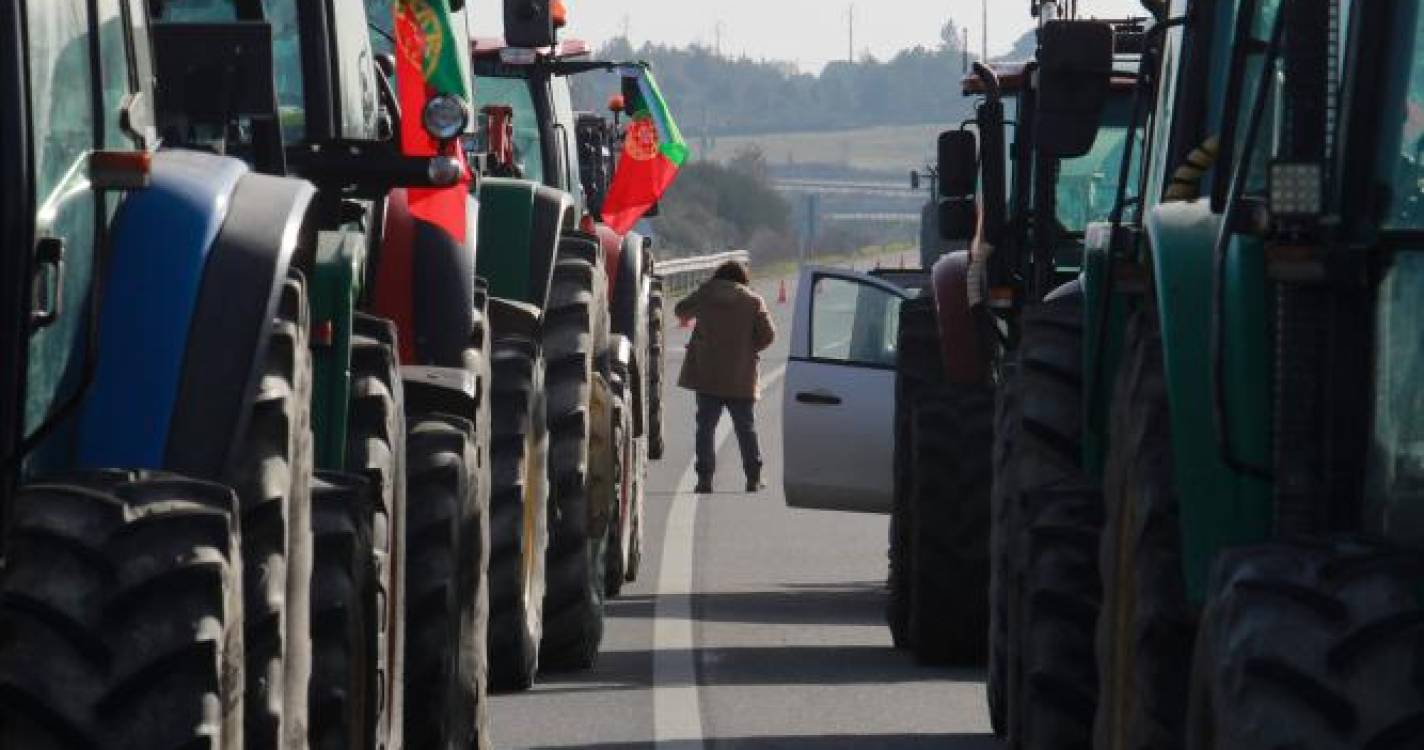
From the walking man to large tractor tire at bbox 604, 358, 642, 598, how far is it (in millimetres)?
7123

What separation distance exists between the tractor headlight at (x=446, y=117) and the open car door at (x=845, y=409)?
919 centimetres

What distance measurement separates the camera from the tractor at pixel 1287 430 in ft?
21.9

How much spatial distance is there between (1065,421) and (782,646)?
5.31 m

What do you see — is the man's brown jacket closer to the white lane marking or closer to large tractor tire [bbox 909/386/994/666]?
the white lane marking

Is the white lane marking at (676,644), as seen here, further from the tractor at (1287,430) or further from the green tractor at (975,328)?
the tractor at (1287,430)

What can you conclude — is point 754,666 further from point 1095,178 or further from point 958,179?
point 1095,178

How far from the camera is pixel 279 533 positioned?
23.7 ft

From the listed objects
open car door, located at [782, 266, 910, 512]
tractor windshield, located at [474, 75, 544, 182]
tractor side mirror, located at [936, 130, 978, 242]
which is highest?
tractor side mirror, located at [936, 130, 978, 242]

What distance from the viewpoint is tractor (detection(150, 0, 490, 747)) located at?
8.41 m

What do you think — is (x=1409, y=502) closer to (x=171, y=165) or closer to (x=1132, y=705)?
(x=1132, y=705)

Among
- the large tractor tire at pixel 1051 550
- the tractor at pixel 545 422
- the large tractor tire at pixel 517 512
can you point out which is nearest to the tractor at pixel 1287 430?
the large tractor tire at pixel 1051 550

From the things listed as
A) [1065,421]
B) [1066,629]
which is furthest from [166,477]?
[1065,421]

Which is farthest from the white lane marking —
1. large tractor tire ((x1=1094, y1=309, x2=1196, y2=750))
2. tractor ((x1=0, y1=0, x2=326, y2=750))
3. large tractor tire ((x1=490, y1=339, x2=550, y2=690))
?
tractor ((x1=0, y1=0, x2=326, y2=750))

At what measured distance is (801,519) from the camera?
24.1 metres
